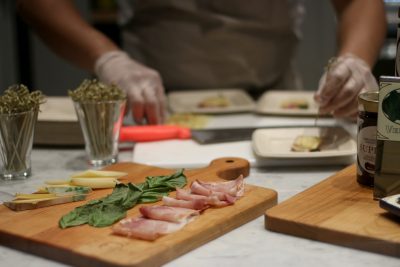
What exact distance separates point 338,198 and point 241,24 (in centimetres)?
117

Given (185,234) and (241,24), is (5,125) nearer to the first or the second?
(185,234)

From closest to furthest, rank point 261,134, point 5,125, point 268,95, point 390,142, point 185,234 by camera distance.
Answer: point 185,234 → point 390,142 → point 5,125 → point 261,134 → point 268,95

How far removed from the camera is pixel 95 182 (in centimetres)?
119

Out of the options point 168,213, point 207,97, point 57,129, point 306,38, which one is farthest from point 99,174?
point 306,38

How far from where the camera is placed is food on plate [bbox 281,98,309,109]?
75.6 inches

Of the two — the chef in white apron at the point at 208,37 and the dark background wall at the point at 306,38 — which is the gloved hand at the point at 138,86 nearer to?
the chef in white apron at the point at 208,37

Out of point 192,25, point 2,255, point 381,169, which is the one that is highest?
point 192,25

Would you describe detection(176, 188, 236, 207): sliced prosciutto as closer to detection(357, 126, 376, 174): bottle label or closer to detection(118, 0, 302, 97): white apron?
detection(357, 126, 376, 174): bottle label

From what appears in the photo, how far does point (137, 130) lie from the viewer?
1.62 m

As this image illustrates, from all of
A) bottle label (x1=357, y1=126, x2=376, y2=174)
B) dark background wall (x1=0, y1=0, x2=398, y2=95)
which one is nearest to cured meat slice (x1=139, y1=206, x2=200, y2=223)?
bottle label (x1=357, y1=126, x2=376, y2=174)

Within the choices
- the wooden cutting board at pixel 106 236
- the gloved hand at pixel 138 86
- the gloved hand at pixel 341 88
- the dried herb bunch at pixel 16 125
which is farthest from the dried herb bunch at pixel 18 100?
the gloved hand at pixel 341 88

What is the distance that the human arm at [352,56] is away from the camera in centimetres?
158

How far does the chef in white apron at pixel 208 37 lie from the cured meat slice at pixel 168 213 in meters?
0.91

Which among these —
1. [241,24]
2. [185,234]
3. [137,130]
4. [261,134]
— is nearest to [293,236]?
[185,234]
